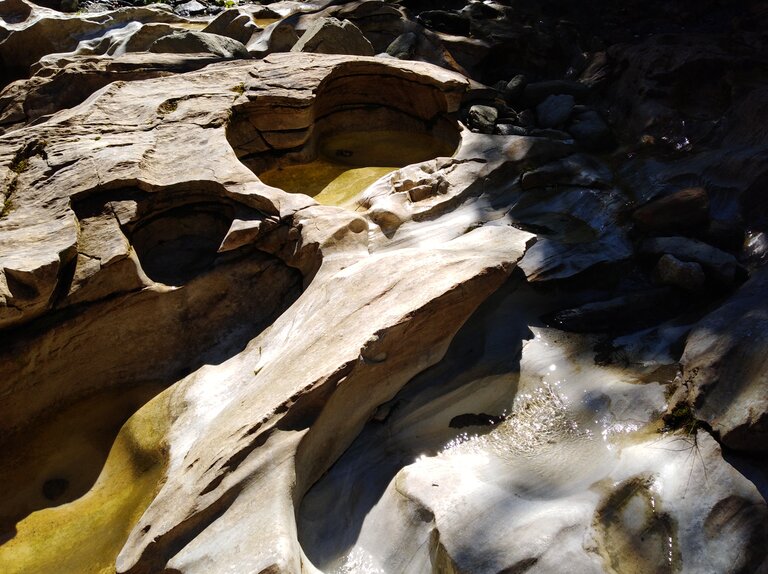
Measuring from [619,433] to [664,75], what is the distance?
382cm

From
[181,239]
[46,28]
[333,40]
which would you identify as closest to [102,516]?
[181,239]

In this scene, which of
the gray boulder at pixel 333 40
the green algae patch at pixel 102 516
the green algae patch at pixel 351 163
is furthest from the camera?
the gray boulder at pixel 333 40

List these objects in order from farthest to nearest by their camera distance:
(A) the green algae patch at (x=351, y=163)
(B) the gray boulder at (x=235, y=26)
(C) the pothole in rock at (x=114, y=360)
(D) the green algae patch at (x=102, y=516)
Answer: (B) the gray boulder at (x=235, y=26), (A) the green algae patch at (x=351, y=163), (C) the pothole in rock at (x=114, y=360), (D) the green algae patch at (x=102, y=516)

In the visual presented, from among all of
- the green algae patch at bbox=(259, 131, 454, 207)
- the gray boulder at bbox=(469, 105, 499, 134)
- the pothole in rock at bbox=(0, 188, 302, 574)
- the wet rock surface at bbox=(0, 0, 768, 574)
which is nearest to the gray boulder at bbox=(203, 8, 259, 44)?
the wet rock surface at bbox=(0, 0, 768, 574)

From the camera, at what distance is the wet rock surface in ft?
8.15

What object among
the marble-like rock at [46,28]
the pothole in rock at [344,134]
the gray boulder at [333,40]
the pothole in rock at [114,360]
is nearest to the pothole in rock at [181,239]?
the pothole in rock at [114,360]

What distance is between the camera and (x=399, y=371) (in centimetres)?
309

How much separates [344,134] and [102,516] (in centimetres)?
399

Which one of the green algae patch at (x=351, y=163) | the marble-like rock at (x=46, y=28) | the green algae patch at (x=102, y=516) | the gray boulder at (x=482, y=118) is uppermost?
the gray boulder at (x=482, y=118)

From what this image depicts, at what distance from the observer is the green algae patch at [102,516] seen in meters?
2.88

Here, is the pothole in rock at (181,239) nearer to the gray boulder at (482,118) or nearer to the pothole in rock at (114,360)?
the pothole in rock at (114,360)

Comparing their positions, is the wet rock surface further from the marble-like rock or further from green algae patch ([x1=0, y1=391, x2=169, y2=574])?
the marble-like rock

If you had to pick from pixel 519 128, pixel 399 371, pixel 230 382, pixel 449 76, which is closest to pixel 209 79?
pixel 449 76

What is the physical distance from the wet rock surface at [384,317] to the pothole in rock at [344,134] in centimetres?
3
